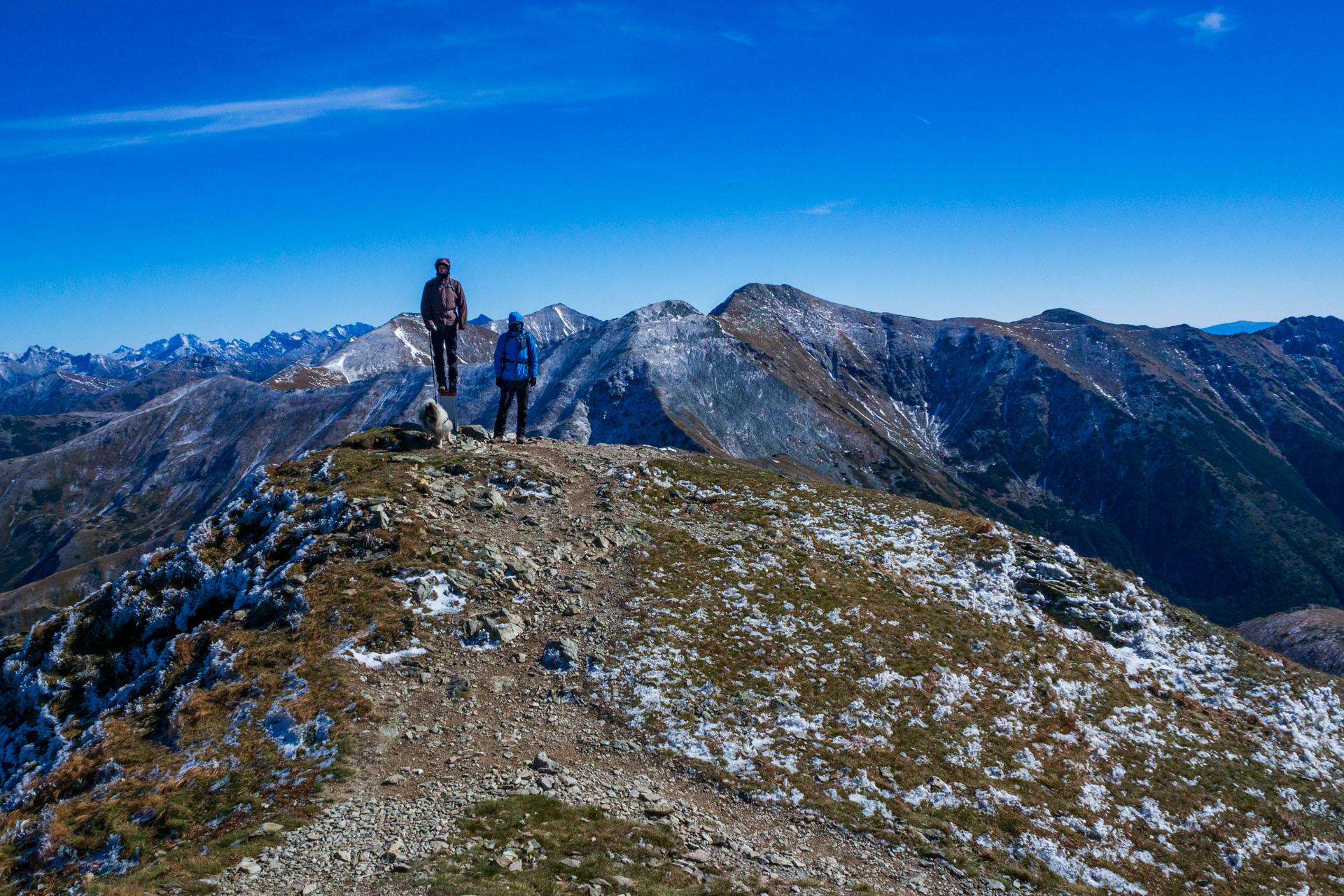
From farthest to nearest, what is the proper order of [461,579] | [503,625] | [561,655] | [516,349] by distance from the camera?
[516,349]
[461,579]
[503,625]
[561,655]

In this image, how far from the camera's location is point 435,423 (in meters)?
32.9

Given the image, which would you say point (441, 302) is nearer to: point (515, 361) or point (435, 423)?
point (515, 361)

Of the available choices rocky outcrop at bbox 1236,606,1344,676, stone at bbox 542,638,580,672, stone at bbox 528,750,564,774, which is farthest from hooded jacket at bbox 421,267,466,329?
rocky outcrop at bbox 1236,606,1344,676

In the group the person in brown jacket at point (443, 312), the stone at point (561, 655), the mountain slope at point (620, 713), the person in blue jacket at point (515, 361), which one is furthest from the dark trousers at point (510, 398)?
the stone at point (561, 655)

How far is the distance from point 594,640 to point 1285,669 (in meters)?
30.5

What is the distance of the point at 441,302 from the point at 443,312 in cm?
50

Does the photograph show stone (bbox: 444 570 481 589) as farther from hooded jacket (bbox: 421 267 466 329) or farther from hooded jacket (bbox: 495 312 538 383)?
hooded jacket (bbox: 421 267 466 329)

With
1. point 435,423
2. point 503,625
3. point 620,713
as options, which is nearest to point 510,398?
point 435,423

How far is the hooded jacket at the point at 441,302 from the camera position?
3139 cm

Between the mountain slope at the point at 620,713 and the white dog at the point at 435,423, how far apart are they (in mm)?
3032

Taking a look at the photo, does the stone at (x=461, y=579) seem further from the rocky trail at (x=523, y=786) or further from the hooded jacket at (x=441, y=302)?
the hooded jacket at (x=441, y=302)

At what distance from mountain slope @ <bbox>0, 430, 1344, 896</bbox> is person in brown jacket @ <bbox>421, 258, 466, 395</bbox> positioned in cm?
586

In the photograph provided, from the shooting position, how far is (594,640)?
68.8ft

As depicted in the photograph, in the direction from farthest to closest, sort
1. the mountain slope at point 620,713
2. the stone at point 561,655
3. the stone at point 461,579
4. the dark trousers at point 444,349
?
the dark trousers at point 444,349 < the stone at point 461,579 < the stone at point 561,655 < the mountain slope at point 620,713
